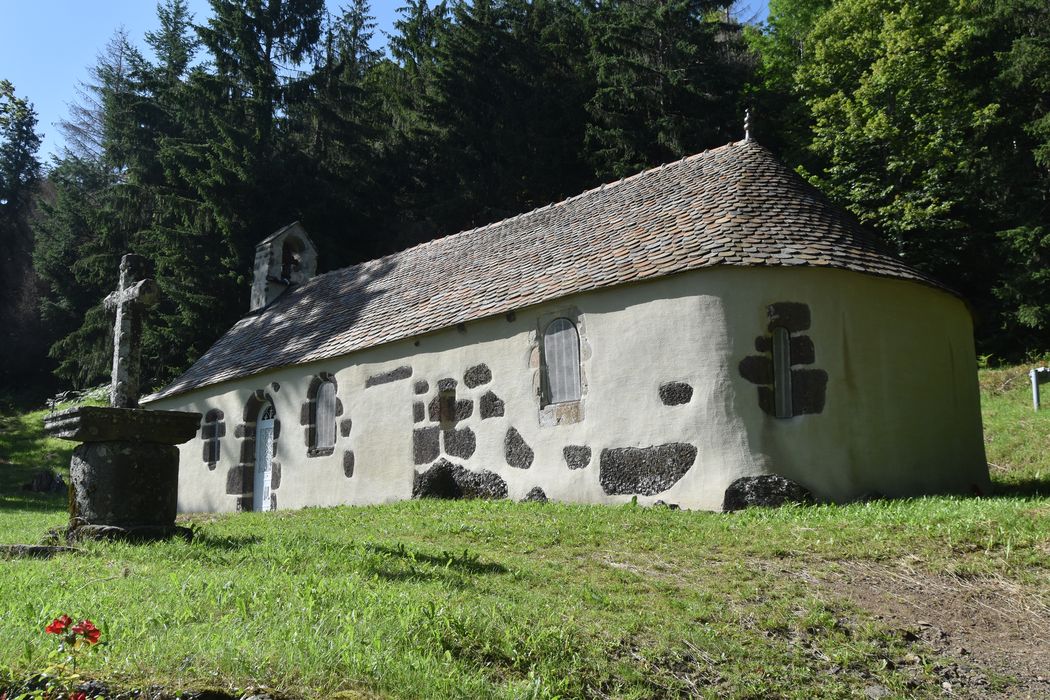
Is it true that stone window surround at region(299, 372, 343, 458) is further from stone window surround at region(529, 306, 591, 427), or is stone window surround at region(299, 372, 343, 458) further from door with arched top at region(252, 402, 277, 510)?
stone window surround at region(529, 306, 591, 427)

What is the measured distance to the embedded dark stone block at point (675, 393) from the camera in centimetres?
1048

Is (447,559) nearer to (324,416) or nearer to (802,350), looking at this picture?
(802,350)

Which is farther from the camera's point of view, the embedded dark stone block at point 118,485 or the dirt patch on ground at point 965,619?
Answer: the embedded dark stone block at point 118,485

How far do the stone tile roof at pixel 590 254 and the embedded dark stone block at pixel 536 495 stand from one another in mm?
2547

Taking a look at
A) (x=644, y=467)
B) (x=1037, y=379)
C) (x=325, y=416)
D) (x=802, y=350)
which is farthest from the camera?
(x=1037, y=379)

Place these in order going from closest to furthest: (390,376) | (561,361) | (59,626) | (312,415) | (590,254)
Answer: (59,626) < (561,361) < (590,254) < (390,376) < (312,415)

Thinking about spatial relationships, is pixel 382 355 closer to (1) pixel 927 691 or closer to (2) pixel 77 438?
(2) pixel 77 438

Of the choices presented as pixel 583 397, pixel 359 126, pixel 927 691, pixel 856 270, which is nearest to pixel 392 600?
pixel 927 691


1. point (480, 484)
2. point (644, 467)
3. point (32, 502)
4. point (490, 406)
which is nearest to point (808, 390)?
point (644, 467)

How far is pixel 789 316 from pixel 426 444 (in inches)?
225

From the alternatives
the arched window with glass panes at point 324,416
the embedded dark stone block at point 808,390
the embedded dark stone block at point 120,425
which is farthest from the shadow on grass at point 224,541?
the arched window with glass panes at point 324,416

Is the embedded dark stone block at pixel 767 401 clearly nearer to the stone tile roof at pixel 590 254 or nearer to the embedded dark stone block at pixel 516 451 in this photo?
the stone tile roof at pixel 590 254

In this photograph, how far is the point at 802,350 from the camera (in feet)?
34.5

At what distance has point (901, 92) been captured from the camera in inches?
928
